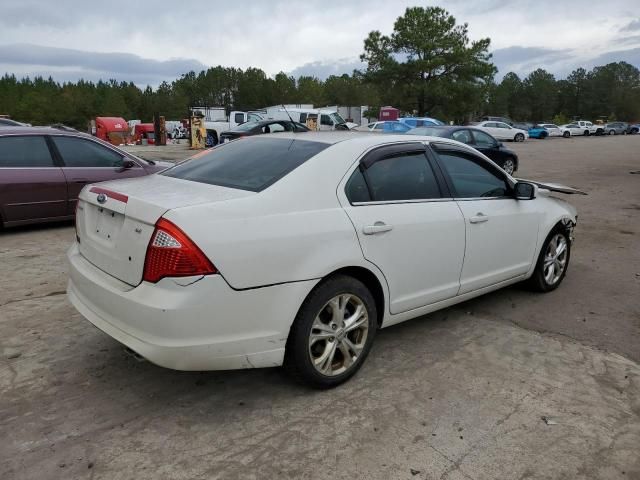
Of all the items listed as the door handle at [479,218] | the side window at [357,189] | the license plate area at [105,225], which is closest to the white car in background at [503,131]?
the door handle at [479,218]

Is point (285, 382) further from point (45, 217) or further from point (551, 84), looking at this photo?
point (551, 84)

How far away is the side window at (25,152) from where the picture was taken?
6977 millimetres


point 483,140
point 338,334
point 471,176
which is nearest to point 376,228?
point 338,334

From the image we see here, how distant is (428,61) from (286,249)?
166 ft

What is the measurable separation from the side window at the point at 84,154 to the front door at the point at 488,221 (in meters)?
5.55

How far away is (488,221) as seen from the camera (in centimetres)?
407

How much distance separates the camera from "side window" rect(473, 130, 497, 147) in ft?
46.2

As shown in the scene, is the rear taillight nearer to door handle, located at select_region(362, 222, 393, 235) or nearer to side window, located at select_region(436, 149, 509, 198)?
door handle, located at select_region(362, 222, 393, 235)

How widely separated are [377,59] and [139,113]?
6546 cm

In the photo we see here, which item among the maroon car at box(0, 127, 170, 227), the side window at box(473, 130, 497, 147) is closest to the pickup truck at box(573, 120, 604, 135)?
the side window at box(473, 130, 497, 147)

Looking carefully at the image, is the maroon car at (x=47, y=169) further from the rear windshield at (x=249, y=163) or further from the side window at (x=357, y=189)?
the side window at (x=357, y=189)

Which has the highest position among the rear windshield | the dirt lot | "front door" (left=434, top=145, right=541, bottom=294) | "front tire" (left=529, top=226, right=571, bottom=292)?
the rear windshield

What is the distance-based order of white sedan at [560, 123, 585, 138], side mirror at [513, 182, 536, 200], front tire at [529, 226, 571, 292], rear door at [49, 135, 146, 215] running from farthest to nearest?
white sedan at [560, 123, 585, 138] < rear door at [49, 135, 146, 215] < front tire at [529, 226, 571, 292] < side mirror at [513, 182, 536, 200]

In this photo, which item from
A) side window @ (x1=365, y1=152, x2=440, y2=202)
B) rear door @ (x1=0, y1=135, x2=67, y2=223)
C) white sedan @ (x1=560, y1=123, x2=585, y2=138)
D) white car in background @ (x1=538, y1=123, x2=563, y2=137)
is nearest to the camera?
side window @ (x1=365, y1=152, x2=440, y2=202)
